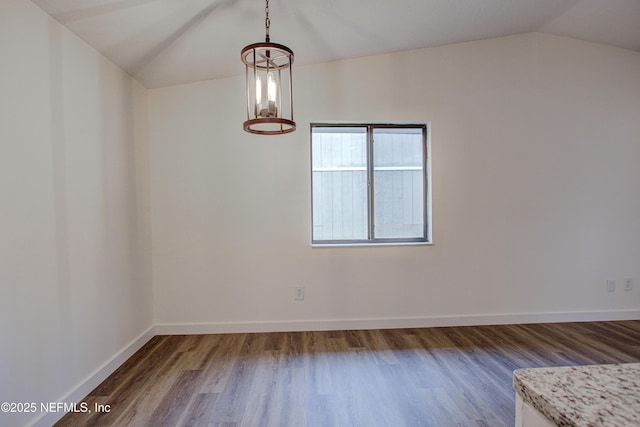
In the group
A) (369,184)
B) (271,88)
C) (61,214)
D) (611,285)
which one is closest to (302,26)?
(271,88)

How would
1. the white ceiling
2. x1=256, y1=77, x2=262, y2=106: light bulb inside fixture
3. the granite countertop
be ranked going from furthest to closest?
the white ceiling < x1=256, y1=77, x2=262, y2=106: light bulb inside fixture < the granite countertop

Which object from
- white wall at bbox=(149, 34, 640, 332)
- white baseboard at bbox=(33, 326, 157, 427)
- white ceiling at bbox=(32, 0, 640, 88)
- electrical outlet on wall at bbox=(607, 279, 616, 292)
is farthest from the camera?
electrical outlet on wall at bbox=(607, 279, 616, 292)

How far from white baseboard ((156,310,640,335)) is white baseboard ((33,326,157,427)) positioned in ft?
1.02

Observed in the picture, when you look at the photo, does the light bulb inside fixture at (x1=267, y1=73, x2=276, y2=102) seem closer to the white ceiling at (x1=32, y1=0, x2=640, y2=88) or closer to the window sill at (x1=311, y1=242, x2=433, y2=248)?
the white ceiling at (x1=32, y1=0, x2=640, y2=88)

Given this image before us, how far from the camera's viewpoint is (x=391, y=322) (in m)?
3.11

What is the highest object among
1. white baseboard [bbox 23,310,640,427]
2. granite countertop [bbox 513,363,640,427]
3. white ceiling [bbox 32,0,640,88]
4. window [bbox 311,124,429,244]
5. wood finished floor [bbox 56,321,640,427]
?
white ceiling [bbox 32,0,640,88]

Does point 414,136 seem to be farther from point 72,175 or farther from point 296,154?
point 72,175

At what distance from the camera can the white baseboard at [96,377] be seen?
Answer: 1.74 m

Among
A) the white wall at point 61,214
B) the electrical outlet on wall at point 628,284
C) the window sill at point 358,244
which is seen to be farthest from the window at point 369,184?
the electrical outlet on wall at point 628,284

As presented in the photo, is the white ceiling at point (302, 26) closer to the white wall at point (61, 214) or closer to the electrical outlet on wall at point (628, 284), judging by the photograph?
the white wall at point (61, 214)

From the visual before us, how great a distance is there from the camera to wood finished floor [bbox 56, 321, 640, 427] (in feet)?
6.03

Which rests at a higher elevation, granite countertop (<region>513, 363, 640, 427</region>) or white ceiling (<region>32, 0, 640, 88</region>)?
white ceiling (<region>32, 0, 640, 88</region>)

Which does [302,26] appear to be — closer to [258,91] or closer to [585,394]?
[258,91]

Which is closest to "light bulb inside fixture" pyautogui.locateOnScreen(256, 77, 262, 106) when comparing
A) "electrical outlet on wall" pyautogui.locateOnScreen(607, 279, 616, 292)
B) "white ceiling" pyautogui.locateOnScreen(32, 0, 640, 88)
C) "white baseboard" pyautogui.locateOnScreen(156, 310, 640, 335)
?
"white ceiling" pyautogui.locateOnScreen(32, 0, 640, 88)
